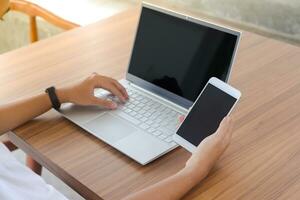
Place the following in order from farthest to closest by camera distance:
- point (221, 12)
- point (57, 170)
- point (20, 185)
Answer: point (221, 12)
point (57, 170)
point (20, 185)

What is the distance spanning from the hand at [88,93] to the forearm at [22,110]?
0.02 meters

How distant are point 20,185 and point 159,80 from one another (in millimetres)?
432

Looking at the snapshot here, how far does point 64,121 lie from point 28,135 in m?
0.09

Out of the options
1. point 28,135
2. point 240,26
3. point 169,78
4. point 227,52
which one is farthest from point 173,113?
point 240,26

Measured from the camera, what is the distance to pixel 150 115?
1.03 metres

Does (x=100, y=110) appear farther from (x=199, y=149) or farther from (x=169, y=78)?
(x=199, y=149)

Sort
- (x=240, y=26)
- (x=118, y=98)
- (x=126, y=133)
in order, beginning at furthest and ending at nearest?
(x=240, y=26)
(x=118, y=98)
(x=126, y=133)

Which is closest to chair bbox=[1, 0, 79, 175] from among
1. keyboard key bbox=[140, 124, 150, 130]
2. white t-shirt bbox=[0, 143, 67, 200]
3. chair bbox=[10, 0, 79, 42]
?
chair bbox=[10, 0, 79, 42]

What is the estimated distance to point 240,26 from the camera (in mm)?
1891

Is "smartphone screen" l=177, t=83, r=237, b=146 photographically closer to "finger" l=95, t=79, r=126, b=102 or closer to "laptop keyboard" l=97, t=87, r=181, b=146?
"laptop keyboard" l=97, t=87, r=181, b=146

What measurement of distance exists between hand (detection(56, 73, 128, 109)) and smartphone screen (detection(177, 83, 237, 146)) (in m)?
0.22

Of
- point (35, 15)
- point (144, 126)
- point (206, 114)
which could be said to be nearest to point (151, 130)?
point (144, 126)

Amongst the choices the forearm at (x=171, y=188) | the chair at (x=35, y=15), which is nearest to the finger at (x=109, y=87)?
the forearm at (x=171, y=188)

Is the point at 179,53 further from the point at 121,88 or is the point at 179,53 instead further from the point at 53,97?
the point at 53,97
